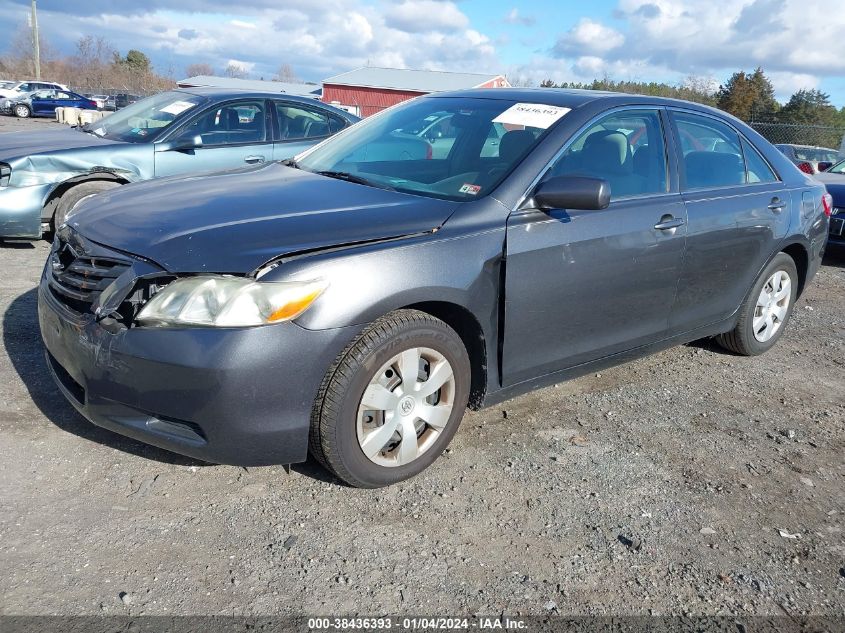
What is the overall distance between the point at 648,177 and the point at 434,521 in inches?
86.5

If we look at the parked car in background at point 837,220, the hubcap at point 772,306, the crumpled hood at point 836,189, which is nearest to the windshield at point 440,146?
the hubcap at point 772,306

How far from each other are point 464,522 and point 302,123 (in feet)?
18.5

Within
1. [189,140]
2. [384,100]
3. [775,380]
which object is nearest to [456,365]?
[775,380]

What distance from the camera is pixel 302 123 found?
7609 mm

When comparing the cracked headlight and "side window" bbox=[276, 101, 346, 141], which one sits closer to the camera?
the cracked headlight


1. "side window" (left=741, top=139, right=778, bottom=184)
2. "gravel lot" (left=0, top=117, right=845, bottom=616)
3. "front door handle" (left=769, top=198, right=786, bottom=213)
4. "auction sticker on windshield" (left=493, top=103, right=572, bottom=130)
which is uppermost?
"auction sticker on windshield" (left=493, top=103, right=572, bottom=130)

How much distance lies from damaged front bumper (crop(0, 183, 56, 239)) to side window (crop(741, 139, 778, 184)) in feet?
Answer: 18.1

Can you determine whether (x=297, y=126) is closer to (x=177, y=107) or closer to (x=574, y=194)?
(x=177, y=107)

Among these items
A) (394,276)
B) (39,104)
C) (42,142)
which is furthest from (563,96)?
(39,104)

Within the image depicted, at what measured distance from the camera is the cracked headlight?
2.61 metres

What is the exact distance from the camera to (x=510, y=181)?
11.0 feet

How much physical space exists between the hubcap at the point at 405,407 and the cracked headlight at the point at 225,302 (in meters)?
0.48

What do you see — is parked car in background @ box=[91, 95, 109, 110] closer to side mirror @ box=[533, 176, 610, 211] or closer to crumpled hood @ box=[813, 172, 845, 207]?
crumpled hood @ box=[813, 172, 845, 207]

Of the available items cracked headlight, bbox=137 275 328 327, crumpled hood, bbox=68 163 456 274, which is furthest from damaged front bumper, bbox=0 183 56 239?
cracked headlight, bbox=137 275 328 327
